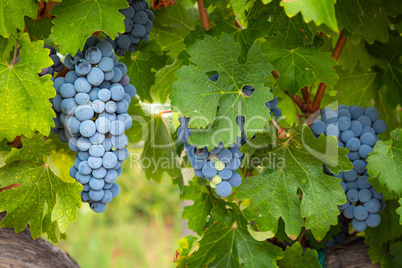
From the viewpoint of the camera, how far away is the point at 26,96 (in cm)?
86

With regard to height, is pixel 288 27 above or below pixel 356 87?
above

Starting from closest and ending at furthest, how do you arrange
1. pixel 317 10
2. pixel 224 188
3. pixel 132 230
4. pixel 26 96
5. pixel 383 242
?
pixel 317 10 < pixel 26 96 < pixel 224 188 < pixel 383 242 < pixel 132 230

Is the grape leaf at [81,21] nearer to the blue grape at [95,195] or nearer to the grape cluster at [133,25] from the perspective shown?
the grape cluster at [133,25]

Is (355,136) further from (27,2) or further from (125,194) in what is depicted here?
(125,194)

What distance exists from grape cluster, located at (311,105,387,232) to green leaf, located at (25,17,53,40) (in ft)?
2.36

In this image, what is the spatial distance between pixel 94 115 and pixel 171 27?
0.49 meters

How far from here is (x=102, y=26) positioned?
Answer: 891 millimetres

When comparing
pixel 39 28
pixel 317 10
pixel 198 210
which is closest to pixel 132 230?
pixel 198 210

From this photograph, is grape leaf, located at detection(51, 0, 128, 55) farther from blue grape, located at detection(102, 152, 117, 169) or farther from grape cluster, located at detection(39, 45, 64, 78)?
blue grape, located at detection(102, 152, 117, 169)

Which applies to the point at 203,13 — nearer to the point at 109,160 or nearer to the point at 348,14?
the point at 348,14

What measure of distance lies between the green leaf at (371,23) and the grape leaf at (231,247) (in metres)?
0.54

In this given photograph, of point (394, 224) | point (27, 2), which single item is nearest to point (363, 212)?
point (394, 224)

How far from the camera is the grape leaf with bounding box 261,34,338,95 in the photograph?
1006 mm

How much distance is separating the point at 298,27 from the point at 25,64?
603mm
